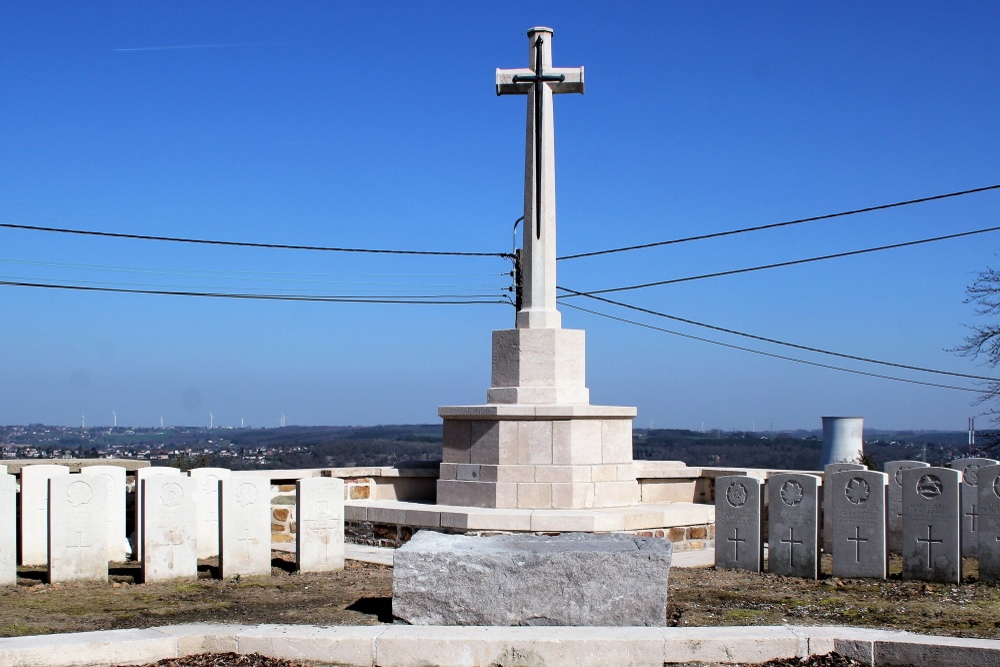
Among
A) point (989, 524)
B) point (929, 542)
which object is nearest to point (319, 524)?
point (929, 542)

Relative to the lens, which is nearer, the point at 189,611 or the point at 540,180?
the point at 189,611

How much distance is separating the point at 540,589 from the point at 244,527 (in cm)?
345

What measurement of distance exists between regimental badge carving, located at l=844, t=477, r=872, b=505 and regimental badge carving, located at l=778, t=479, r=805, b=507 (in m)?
0.40

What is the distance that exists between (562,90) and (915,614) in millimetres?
7568

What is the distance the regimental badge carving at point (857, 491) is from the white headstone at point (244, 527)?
522cm

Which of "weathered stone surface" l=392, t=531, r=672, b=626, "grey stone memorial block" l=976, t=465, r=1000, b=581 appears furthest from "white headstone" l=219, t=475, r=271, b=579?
"grey stone memorial block" l=976, t=465, r=1000, b=581

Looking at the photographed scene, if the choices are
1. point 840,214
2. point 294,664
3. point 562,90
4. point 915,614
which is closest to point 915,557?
point 915,614

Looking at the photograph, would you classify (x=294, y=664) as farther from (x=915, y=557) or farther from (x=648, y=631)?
(x=915, y=557)

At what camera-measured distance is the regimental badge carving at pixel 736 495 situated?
9883 millimetres

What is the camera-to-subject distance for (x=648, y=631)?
6.32m

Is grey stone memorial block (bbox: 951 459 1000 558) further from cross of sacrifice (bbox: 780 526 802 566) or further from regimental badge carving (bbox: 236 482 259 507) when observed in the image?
regimental badge carving (bbox: 236 482 259 507)

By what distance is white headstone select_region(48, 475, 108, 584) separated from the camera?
888 centimetres

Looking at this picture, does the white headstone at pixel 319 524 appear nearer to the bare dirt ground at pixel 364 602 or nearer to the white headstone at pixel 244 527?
the bare dirt ground at pixel 364 602

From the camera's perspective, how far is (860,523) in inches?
371
